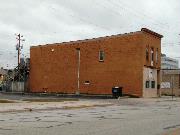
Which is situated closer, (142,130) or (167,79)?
(142,130)

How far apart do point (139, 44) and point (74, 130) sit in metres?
38.0

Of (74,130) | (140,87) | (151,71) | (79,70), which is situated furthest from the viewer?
(79,70)

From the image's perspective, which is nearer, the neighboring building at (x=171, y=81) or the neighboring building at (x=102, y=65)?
the neighboring building at (x=102, y=65)

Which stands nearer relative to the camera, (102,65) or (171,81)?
(102,65)

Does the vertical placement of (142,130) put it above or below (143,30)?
below

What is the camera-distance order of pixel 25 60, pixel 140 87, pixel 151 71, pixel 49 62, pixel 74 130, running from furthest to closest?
pixel 25 60 → pixel 49 62 → pixel 151 71 → pixel 140 87 → pixel 74 130

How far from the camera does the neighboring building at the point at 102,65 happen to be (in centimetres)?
5234

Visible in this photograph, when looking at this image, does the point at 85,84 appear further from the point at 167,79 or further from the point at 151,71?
the point at 167,79

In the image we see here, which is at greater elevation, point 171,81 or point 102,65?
point 102,65

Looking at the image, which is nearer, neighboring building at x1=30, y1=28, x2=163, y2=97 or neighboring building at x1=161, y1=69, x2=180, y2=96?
neighboring building at x1=30, y1=28, x2=163, y2=97

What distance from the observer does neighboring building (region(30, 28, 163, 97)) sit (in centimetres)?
5234

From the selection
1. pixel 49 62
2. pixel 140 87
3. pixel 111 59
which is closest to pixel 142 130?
pixel 140 87

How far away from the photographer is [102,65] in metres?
56.0

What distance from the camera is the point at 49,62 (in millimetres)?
63875
